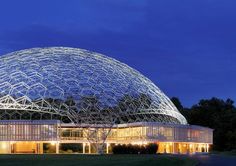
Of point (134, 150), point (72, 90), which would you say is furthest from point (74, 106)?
point (134, 150)

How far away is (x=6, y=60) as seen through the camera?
318 ft

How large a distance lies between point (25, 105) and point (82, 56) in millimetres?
14877

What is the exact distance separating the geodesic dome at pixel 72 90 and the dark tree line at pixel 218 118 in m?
22.3

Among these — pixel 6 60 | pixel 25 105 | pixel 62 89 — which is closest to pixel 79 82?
pixel 62 89

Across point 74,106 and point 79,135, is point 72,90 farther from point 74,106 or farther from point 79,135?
point 79,135

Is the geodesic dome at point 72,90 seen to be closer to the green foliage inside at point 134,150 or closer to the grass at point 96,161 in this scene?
the green foliage inside at point 134,150

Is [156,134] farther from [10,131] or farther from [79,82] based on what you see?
[10,131]

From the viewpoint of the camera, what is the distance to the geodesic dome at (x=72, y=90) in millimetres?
87938

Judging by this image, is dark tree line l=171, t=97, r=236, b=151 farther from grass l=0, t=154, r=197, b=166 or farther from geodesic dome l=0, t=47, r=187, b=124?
grass l=0, t=154, r=197, b=166

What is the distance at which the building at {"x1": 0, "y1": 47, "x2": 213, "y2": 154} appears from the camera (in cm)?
8800

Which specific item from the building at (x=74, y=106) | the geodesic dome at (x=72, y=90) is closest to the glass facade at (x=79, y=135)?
the building at (x=74, y=106)

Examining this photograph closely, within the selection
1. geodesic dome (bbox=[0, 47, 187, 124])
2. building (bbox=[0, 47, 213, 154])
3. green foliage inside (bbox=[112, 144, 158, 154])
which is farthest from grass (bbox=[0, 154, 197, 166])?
geodesic dome (bbox=[0, 47, 187, 124])

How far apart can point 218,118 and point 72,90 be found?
1755 inches

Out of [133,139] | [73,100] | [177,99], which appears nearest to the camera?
[73,100]
